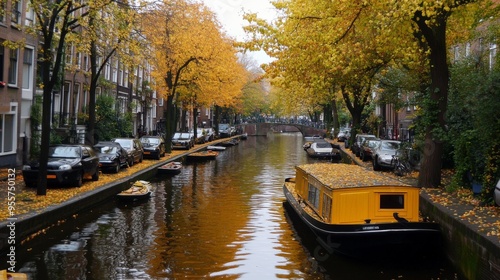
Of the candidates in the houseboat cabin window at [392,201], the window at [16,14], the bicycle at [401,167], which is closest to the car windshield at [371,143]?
the bicycle at [401,167]

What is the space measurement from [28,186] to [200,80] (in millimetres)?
21872

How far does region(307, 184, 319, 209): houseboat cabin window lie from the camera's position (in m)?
13.8

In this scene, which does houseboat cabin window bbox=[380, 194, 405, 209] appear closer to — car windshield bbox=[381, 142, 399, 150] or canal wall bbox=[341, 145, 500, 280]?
canal wall bbox=[341, 145, 500, 280]

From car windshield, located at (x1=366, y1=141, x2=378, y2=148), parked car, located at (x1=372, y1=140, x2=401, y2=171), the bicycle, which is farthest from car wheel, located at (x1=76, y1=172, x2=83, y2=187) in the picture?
car windshield, located at (x1=366, y1=141, x2=378, y2=148)

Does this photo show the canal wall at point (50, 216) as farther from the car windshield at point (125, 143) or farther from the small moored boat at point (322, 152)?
the small moored boat at point (322, 152)

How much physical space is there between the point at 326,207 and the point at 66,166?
9548 millimetres

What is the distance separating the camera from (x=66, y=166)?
17141 millimetres

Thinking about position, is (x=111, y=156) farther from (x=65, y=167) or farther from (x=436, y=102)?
(x=436, y=102)

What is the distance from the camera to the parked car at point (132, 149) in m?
26.5

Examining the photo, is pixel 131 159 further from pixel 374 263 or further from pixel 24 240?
pixel 374 263

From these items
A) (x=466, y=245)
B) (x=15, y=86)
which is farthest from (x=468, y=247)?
(x=15, y=86)

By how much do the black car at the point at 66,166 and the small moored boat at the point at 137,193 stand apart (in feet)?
5.33

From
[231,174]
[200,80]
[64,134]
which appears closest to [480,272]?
[231,174]

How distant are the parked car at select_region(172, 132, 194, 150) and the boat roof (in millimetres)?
26216
